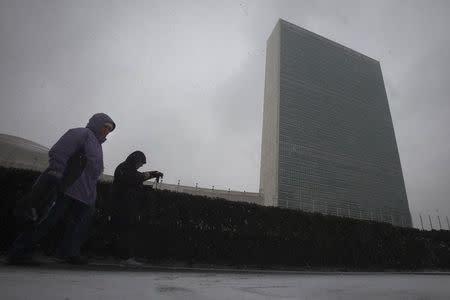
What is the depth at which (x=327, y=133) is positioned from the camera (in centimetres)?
9012

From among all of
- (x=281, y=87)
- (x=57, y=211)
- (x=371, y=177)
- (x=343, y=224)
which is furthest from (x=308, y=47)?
(x=57, y=211)

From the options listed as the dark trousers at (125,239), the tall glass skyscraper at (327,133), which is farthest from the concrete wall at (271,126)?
the dark trousers at (125,239)

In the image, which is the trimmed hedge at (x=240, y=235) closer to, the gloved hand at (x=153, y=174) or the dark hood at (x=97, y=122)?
the gloved hand at (x=153, y=174)

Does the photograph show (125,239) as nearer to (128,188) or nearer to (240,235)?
(128,188)

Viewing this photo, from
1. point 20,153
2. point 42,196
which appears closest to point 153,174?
point 42,196

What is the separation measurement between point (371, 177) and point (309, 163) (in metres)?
26.2

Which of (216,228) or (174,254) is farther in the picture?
(216,228)

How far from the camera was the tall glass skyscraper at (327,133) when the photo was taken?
264ft

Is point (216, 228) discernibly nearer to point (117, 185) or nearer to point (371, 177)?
point (117, 185)

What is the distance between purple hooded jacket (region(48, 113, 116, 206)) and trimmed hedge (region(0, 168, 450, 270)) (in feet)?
4.78

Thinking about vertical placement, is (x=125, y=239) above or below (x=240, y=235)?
below

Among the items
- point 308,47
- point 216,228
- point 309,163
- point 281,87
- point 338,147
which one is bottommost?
point 216,228

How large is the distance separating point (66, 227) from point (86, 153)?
0.81 meters

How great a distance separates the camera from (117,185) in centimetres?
411
